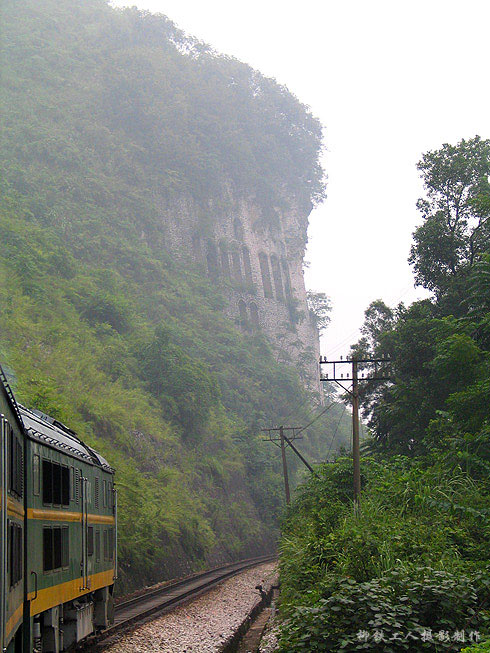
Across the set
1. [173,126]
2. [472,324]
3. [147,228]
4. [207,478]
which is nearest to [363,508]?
[472,324]

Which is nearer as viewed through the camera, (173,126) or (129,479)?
(129,479)

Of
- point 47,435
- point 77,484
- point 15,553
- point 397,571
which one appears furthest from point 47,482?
point 397,571

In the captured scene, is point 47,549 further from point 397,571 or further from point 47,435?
point 397,571

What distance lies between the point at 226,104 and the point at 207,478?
5362cm

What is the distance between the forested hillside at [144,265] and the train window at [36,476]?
1464 cm

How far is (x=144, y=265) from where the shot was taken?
62.3 m

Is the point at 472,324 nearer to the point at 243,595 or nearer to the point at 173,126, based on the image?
the point at 243,595

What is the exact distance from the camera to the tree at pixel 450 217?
31.9m

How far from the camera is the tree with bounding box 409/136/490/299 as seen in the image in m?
31.9

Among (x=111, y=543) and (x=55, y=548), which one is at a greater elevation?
(x=55, y=548)

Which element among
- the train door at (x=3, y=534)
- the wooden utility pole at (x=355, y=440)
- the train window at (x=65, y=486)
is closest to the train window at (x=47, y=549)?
the train window at (x=65, y=486)

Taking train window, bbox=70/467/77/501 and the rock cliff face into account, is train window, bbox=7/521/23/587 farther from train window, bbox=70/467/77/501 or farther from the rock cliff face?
the rock cliff face

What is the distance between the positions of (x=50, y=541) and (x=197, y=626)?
273 inches

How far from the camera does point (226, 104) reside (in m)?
84.4
